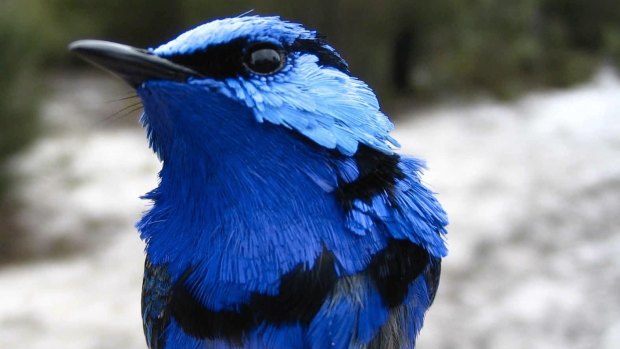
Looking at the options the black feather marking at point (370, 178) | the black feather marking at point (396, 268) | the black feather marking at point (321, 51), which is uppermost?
the black feather marking at point (321, 51)

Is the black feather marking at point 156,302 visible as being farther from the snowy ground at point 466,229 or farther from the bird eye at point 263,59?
the snowy ground at point 466,229

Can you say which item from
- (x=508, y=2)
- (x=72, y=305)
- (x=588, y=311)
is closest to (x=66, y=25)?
(x=72, y=305)

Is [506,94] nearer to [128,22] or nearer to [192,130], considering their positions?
[128,22]

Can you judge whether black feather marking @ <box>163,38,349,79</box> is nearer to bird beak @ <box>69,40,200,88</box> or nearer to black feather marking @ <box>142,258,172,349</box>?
bird beak @ <box>69,40,200,88</box>

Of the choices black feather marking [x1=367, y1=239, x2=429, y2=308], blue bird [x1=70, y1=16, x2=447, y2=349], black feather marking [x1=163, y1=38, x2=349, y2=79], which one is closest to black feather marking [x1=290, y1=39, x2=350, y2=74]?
blue bird [x1=70, y1=16, x2=447, y2=349]

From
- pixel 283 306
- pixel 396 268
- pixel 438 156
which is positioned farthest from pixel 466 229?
pixel 283 306

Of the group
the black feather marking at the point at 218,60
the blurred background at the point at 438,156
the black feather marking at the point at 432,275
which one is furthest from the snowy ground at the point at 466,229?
the black feather marking at the point at 218,60
